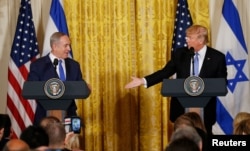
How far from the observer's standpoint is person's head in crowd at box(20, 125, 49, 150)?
517cm

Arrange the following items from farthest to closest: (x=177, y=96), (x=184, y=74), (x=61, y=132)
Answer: (x=184, y=74)
(x=177, y=96)
(x=61, y=132)

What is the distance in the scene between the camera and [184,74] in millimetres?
8125

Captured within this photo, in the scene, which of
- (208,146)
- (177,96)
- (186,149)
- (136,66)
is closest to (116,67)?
(136,66)

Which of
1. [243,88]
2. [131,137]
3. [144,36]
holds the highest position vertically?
[144,36]

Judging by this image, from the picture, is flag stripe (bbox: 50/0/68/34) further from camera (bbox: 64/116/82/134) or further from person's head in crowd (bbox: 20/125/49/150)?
person's head in crowd (bbox: 20/125/49/150)

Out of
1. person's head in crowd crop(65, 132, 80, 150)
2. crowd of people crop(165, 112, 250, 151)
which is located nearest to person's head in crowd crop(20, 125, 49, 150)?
crowd of people crop(165, 112, 250, 151)

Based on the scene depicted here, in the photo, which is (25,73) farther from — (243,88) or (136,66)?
(243,88)

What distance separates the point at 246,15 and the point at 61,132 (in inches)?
219

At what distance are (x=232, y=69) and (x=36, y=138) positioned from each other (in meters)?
→ 5.41

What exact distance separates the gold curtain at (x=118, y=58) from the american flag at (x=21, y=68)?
64cm

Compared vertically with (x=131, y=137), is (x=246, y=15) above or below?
above

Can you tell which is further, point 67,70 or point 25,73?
point 25,73

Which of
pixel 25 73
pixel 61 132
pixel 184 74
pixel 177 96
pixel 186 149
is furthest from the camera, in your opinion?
pixel 25 73

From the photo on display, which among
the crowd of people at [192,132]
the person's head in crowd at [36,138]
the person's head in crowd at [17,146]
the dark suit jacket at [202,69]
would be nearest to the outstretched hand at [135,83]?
the dark suit jacket at [202,69]
